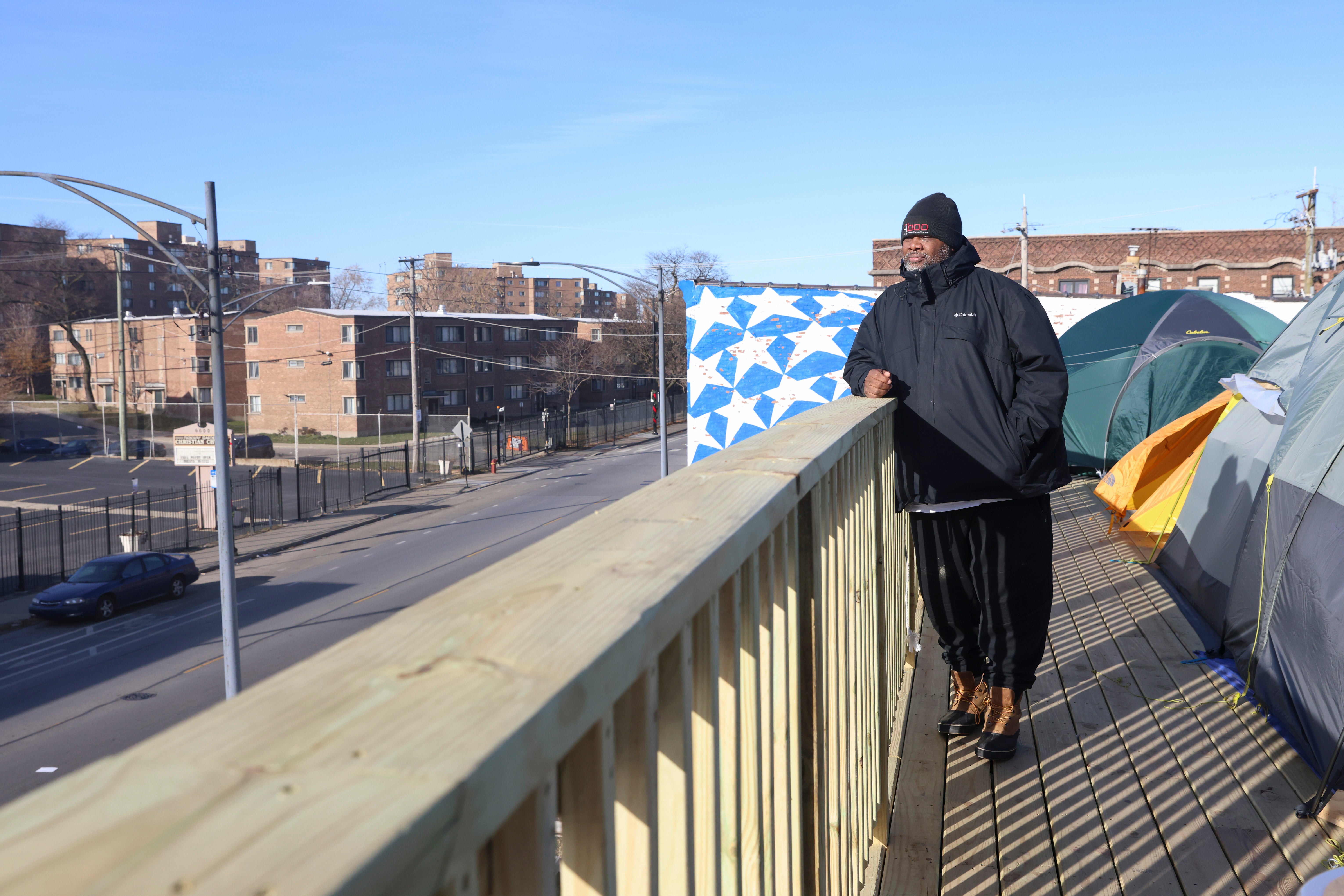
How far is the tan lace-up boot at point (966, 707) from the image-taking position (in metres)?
3.98

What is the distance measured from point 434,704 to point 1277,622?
5.30 m

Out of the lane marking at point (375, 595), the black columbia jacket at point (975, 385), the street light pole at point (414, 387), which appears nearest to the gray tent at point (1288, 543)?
the black columbia jacket at point (975, 385)

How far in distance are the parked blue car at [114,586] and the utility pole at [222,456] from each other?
11.8 meters

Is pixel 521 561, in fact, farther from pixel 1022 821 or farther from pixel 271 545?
pixel 271 545

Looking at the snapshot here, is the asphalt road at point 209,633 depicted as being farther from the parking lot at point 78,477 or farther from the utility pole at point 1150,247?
the utility pole at point 1150,247

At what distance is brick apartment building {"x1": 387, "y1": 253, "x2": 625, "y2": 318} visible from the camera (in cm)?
12244

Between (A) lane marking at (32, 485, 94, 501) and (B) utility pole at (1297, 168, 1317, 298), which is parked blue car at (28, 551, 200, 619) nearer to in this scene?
(A) lane marking at (32, 485, 94, 501)

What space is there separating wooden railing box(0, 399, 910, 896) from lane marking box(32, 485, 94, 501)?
44.8 m

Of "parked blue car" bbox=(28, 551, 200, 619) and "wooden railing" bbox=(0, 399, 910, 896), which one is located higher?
"wooden railing" bbox=(0, 399, 910, 896)

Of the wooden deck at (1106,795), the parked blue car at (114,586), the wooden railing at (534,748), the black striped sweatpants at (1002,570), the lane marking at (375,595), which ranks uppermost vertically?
the wooden railing at (534,748)

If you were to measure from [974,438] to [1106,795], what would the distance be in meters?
1.38

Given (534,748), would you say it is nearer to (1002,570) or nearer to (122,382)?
(1002,570)

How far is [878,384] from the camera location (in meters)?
3.43

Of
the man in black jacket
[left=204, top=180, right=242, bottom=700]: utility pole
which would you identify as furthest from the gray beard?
[left=204, top=180, right=242, bottom=700]: utility pole
